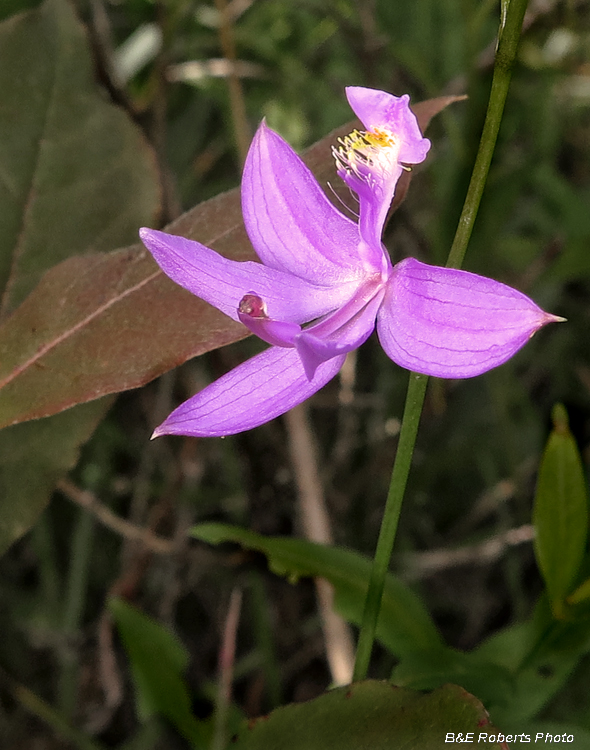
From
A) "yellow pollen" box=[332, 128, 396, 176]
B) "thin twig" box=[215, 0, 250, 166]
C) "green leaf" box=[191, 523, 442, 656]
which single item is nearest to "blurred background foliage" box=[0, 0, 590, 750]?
"thin twig" box=[215, 0, 250, 166]

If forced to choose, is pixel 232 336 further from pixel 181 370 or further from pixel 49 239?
pixel 181 370

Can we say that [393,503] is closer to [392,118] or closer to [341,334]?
[341,334]

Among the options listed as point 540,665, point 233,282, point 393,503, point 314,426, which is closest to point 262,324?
point 233,282

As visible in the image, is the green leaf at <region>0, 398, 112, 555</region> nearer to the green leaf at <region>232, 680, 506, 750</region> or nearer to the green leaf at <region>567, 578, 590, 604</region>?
the green leaf at <region>232, 680, 506, 750</region>

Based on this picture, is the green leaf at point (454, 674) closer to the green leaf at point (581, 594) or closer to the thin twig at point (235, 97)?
the green leaf at point (581, 594)

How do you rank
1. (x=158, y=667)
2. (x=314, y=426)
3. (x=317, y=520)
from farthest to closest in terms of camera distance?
(x=314, y=426), (x=317, y=520), (x=158, y=667)

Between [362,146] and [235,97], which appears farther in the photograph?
[235,97]

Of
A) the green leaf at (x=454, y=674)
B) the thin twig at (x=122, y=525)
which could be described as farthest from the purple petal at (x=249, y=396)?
the thin twig at (x=122, y=525)
